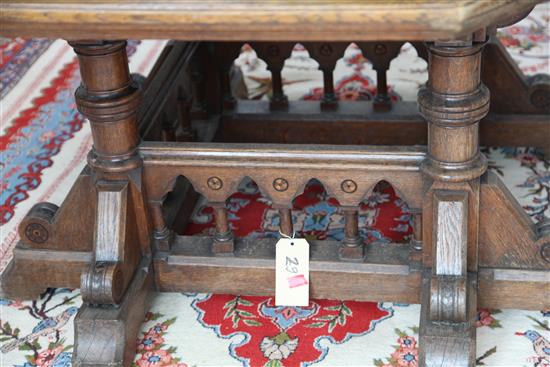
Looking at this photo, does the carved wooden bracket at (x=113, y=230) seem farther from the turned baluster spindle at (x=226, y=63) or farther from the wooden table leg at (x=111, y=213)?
the turned baluster spindle at (x=226, y=63)

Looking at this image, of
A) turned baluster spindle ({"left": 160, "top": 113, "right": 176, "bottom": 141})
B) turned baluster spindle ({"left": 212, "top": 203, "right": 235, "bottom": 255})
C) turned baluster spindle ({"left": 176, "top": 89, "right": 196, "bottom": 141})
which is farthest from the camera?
turned baluster spindle ({"left": 176, "top": 89, "right": 196, "bottom": 141})

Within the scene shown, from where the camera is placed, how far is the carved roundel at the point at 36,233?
6.01 feet

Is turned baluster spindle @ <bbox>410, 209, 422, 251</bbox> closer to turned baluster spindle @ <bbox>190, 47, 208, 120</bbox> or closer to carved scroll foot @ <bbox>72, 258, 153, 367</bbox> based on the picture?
carved scroll foot @ <bbox>72, 258, 153, 367</bbox>

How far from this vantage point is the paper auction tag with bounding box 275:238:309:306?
1.74 m

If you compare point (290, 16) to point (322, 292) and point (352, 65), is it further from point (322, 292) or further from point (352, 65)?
point (352, 65)

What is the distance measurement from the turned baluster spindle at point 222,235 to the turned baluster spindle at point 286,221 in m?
0.10

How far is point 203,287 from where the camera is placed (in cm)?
183

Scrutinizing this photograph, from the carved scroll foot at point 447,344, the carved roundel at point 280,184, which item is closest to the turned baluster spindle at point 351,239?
the carved roundel at point 280,184

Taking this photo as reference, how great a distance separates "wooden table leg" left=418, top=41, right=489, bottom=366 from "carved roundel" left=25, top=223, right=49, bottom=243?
2.29ft

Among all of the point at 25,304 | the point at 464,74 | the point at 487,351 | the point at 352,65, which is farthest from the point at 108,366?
the point at 352,65

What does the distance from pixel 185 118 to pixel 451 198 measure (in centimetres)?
76

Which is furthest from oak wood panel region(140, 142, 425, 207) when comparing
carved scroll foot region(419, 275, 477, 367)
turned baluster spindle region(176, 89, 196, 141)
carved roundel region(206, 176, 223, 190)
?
turned baluster spindle region(176, 89, 196, 141)

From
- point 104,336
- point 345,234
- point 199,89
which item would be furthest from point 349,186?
point 199,89

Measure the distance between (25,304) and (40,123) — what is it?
0.89m
